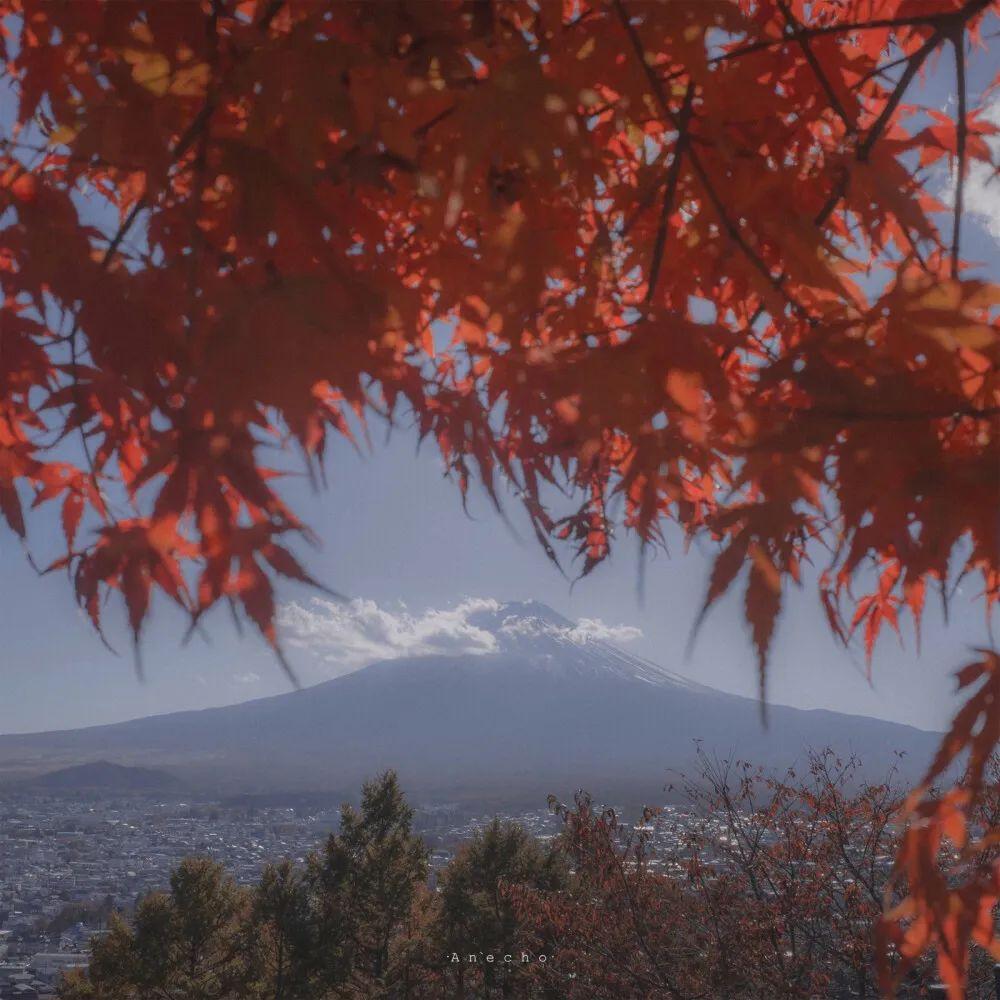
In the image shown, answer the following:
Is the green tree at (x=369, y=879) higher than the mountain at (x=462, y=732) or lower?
higher

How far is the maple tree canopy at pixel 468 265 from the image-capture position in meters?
0.72

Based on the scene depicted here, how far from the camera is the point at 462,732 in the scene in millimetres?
80250

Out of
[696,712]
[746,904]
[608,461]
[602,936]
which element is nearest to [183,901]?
[602,936]

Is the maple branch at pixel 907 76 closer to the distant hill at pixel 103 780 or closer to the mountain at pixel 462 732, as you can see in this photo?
the mountain at pixel 462 732

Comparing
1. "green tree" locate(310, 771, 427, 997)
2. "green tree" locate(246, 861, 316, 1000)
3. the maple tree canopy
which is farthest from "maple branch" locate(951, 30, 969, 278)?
"green tree" locate(246, 861, 316, 1000)

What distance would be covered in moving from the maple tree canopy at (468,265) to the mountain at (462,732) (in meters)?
43.9

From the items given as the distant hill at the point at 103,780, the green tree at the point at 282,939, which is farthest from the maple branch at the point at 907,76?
the distant hill at the point at 103,780

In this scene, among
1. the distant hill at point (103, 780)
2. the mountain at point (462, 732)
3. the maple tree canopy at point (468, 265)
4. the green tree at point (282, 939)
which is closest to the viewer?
the maple tree canopy at point (468, 265)

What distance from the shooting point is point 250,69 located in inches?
28.8

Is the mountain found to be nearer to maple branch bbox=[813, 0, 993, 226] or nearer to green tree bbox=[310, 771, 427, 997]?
green tree bbox=[310, 771, 427, 997]

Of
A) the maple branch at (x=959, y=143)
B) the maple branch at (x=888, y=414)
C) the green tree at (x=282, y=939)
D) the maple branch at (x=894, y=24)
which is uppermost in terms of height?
the maple branch at (x=894, y=24)

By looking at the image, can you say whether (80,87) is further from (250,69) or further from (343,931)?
A: (343,931)

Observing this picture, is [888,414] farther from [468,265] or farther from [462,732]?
[462,732]

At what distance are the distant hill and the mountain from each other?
12.0 feet
